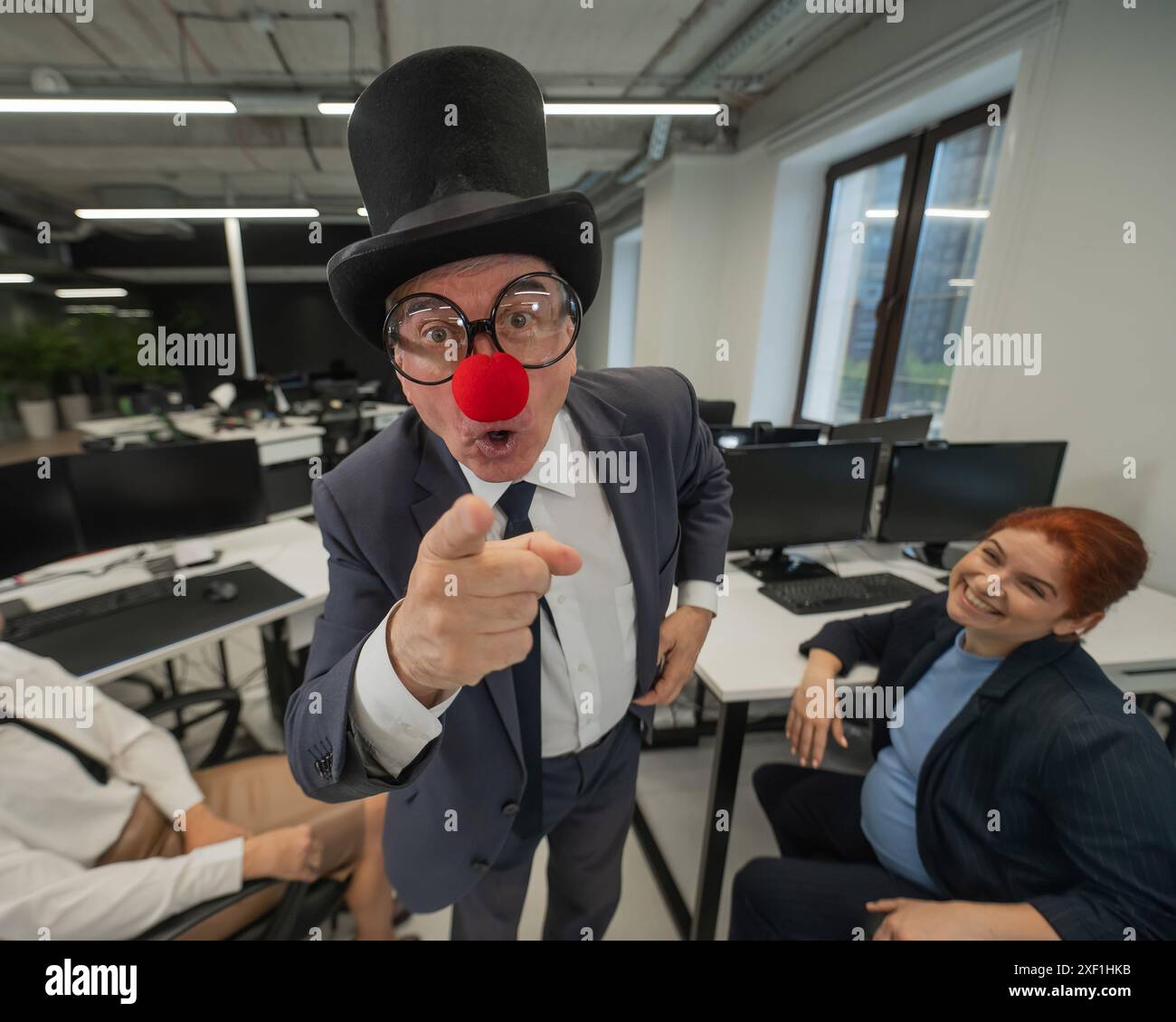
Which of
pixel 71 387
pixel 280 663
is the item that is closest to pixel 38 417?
pixel 71 387

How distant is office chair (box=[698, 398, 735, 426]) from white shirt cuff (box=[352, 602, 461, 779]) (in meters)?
0.72

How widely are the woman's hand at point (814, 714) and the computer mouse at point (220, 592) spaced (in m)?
1.94

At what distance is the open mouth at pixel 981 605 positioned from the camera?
43.8 inches

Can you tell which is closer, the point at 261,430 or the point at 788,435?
the point at 788,435

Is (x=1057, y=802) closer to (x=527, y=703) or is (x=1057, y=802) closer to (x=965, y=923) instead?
(x=965, y=923)

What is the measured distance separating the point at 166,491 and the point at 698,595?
2.30 metres

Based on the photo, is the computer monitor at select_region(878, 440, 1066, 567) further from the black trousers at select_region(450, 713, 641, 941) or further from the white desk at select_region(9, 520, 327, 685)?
the white desk at select_region(9, 520, 327, 685)

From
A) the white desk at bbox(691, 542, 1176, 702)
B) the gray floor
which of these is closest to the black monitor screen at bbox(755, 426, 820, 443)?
the white desk at bbox(691, 542, 1176, 702)

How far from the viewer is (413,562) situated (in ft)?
2.15

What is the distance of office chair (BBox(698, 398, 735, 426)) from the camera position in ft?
3.87

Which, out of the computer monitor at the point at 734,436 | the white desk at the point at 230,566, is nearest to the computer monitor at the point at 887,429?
the computer monitor at the point at 734,436

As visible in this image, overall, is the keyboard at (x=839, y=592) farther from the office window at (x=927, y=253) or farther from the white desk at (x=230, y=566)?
the white desk at (x=230, y=566)

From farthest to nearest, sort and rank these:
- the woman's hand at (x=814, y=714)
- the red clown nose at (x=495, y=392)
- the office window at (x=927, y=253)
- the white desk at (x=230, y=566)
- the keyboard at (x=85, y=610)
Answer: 1. the office window at (x=927, y=253)
2. the white desk at (x=230, y=566)
3. the keyboard at (x=85, y=610)
4. the woman's hand at (x=814, y=714)
5. the red clown nose at (x=495, y=392)

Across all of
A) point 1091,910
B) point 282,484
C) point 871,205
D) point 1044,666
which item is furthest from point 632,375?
point 282,484
